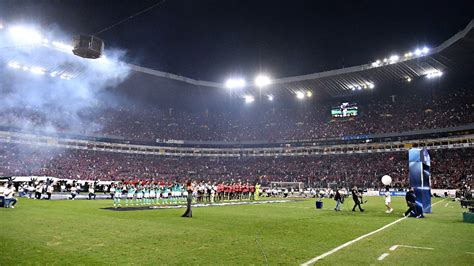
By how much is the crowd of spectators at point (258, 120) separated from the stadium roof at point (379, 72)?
258 inches

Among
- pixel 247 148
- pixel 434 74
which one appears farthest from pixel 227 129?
pixel 434 74

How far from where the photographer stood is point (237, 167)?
70.6m

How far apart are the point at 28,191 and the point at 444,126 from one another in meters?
61.3

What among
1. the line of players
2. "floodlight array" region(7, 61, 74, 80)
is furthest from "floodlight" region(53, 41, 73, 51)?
the line of players

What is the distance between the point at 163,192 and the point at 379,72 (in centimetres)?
4531

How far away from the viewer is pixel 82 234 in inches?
396

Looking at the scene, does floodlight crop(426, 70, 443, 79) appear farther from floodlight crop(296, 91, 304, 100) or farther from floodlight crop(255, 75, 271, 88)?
floodlight crop(255, 75, 271, 88)

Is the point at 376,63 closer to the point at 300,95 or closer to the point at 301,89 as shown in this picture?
the point at 301,89

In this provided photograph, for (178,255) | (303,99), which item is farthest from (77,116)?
(178,255)

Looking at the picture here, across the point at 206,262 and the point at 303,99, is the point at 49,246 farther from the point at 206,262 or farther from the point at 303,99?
the point at 303,99

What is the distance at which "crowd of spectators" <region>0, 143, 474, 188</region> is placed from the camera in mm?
50938

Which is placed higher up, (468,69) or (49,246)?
(468,69)

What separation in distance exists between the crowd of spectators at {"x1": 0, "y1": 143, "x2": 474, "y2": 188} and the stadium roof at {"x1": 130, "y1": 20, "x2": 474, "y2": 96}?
542 inches

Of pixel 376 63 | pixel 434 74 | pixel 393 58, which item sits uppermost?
pixel 393 58
